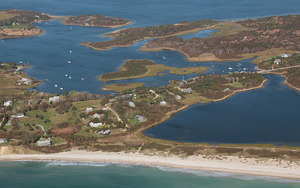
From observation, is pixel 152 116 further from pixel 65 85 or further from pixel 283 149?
pixel 65 85

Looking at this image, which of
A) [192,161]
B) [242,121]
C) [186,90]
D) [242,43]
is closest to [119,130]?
[192,161]

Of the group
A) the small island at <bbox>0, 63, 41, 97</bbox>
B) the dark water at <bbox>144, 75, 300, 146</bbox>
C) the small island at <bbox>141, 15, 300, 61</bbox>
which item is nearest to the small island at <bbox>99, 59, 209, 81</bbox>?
the small island at <bbox>141, 15, 300, 61</bbox>

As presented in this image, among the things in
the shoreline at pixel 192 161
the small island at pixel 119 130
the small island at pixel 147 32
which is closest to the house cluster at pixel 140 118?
the small island at pixel 119 130

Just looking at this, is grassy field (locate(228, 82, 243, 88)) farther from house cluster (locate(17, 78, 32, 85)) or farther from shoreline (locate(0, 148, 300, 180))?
house cluster (locate(17, 78, 32, 85))

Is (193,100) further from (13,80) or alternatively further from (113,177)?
(13,80)

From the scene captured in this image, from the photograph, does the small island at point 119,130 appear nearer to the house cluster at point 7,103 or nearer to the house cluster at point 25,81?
the house cluster at point 7,103

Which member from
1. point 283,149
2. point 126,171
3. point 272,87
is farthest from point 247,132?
point 272,87
